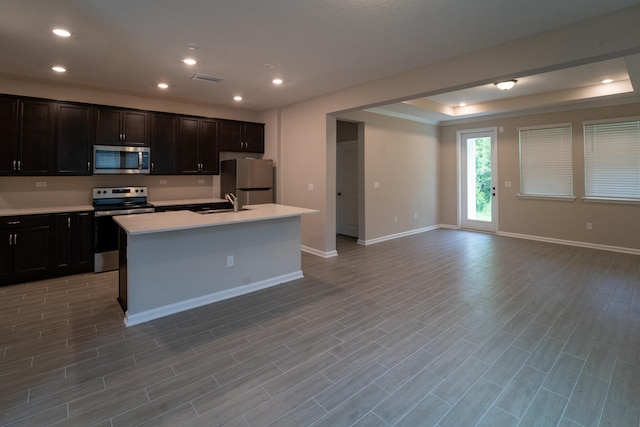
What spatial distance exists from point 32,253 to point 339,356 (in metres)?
4.29

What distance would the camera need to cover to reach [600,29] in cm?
270

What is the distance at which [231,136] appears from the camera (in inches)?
240

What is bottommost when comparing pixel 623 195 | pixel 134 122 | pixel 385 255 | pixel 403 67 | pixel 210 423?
pixel 210 423

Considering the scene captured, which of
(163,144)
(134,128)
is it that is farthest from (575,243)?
(134,128)

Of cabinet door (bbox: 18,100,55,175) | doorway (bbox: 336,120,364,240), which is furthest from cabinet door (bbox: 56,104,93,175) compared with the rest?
doorway (bbox: 336,120,364,240)

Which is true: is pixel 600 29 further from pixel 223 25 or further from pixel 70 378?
pixel 70 378

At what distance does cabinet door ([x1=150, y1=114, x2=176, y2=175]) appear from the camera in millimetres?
5215

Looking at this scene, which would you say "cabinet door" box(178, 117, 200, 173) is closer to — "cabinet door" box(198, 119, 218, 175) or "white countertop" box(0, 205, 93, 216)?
"cabinet door" box(198, 119, 218, 175)

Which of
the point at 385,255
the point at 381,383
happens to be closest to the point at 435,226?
the point at 385,255

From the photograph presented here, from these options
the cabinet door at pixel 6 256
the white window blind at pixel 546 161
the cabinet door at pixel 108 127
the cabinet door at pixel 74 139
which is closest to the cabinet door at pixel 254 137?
the cabinet door at pixel 108 127

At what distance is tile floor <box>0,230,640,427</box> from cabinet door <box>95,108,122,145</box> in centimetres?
210

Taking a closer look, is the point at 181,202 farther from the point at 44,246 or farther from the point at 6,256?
the point at 6,256

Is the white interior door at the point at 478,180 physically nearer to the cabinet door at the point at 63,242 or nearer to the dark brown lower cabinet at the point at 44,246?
the dark brown lower cabinet at the point at 44,246

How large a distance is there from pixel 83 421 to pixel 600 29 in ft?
15.6
